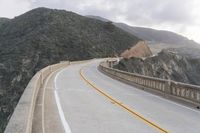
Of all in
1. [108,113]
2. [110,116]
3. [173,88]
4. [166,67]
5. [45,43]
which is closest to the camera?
[110,116]

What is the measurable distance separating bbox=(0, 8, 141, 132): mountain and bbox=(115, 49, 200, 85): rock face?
1813 cm

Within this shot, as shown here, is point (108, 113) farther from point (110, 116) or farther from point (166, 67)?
point (166, 67)

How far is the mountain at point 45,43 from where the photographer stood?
267 ft

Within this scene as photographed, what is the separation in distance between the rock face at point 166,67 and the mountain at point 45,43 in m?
18.1

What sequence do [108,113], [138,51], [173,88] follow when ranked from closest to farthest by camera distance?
1. [108,113]
2. [173,88]
3. [138,51]

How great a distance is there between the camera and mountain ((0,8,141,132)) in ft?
267

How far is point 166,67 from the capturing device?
10725 cm

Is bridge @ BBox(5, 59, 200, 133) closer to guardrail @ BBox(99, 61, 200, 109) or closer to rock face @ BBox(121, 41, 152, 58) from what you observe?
guardrail @ BBox(99, 61, 200, 109)

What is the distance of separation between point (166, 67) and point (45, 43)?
114 ft

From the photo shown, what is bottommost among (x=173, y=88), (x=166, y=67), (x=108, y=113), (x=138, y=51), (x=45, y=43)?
(x=166, y=67)

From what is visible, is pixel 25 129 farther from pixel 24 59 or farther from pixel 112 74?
pixel 24 59

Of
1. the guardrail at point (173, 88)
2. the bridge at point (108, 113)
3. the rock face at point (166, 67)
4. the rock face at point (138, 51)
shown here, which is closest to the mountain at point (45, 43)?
the rock face at point (138, 51)

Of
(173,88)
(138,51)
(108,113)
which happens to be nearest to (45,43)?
(138,51)

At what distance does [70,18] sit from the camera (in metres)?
157
